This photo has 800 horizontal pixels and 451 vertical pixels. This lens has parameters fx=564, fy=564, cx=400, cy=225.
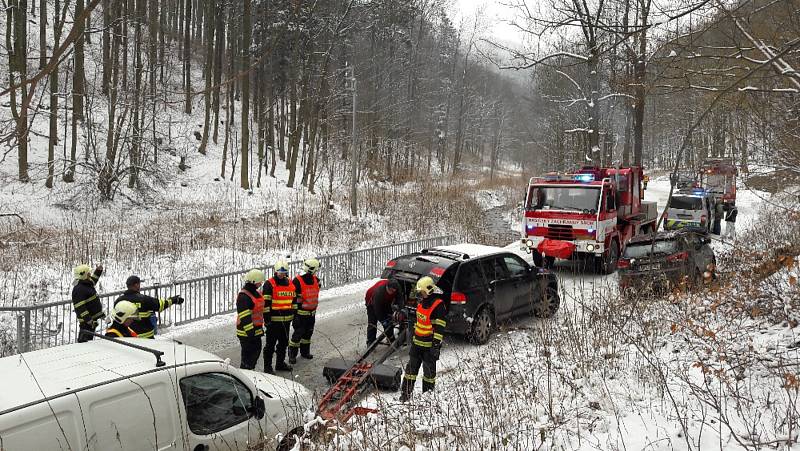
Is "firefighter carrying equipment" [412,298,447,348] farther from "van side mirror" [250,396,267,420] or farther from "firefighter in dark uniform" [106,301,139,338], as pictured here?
"firefighter in dark uniform" [106,301,139,338]

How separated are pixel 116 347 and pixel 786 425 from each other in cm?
578

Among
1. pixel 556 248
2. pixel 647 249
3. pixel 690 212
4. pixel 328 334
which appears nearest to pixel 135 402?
pixel 328 334

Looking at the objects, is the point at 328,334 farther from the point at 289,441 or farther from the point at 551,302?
the point at 289,441

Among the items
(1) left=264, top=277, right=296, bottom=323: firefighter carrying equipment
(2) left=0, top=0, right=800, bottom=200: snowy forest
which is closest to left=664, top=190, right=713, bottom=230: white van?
(2) left=0, top=0, right=800, bottom=200: snowy forest

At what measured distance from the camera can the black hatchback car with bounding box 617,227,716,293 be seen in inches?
444

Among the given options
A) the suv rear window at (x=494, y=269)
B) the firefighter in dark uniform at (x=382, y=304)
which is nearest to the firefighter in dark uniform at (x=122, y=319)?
the firefighter in dark uniform at (x=382, y=304)

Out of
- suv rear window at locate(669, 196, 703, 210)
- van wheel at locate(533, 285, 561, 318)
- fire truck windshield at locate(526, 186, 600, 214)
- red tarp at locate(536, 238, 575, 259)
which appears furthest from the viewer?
suv rear window at locate(669, 196, 703, 210)

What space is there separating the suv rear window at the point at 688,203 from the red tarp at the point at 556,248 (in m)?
10.7

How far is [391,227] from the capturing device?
23.5 meters

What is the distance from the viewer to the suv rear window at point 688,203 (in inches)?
903

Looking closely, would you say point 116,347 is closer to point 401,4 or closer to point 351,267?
point 351,267

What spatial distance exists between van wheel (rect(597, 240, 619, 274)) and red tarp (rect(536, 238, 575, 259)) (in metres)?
1.04

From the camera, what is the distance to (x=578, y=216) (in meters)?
14.7

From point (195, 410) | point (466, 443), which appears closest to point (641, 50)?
point (466, 443)
